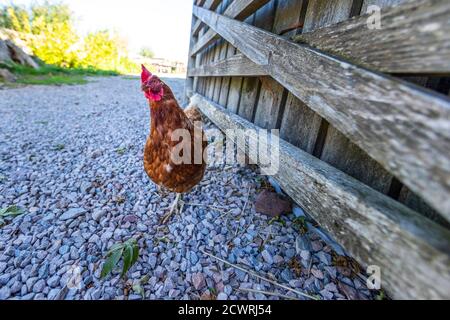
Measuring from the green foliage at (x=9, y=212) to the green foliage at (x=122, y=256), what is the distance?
0.82 metres

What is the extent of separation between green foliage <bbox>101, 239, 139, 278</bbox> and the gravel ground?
0.12 feet

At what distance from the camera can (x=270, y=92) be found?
163 centimetres

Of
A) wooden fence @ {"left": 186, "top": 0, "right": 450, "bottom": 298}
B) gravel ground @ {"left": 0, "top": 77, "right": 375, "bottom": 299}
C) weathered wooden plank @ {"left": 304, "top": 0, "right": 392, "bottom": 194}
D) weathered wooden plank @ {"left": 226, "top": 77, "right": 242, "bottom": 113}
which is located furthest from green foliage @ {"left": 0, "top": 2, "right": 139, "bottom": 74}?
weathered wooden plank @ {"left": 304, "top": 0, "right": 392, "bottom": 194}

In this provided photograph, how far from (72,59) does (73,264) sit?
12440mm

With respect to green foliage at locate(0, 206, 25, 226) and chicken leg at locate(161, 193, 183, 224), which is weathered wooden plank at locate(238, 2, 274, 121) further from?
green foliage at locate(0, 206, 25, 226)

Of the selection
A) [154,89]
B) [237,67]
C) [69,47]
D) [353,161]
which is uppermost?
[69,47]

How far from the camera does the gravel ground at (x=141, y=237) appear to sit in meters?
1.08

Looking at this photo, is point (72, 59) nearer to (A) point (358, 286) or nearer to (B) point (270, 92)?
(B) point (270, 92)

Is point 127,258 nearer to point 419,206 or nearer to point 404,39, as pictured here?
point 419,206

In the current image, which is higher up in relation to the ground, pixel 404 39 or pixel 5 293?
pixel 404 39

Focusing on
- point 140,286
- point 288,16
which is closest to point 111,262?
point 140,286

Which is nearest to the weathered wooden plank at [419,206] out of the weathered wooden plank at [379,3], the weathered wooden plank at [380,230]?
the weathered wooden plank at [380,230]

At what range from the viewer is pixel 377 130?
65 centimetres
